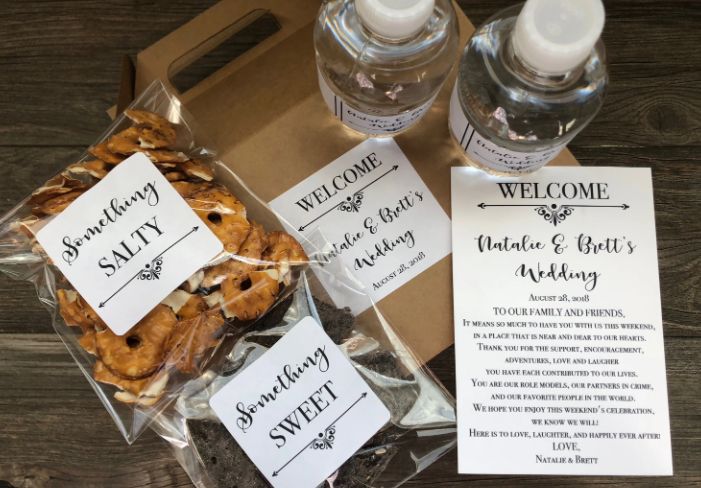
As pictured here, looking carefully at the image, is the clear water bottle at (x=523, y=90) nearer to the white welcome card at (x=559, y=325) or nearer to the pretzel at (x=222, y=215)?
the white welcome card at (x=559, y=325)

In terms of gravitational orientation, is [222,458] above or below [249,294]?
below

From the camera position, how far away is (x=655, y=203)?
25.3 inches

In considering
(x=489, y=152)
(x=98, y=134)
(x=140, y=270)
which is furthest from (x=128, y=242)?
(x=489, y=152)

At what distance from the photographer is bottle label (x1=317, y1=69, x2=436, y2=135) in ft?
1.84

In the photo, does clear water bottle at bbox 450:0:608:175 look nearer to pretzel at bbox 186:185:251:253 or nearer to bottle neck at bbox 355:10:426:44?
bottle neck at bbox 355:10:426:44

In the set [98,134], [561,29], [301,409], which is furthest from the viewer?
[98,134]

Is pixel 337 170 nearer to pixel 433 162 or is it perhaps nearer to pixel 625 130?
pixel 433 162

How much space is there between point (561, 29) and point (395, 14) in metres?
0.12

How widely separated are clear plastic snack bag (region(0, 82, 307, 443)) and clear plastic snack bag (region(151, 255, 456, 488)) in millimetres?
17

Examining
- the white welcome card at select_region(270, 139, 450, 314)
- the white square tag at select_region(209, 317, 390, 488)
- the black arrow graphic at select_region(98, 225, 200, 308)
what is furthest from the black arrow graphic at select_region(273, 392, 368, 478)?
the black arrow graphic at select_region(98, 225, 200, 308)

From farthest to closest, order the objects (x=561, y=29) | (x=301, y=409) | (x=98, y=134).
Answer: (x=98, y=134) → (x=301, y=409) → (x=561, y=29)

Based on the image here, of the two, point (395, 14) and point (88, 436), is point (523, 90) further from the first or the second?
point (88, 436)

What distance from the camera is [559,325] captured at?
1.98 ft

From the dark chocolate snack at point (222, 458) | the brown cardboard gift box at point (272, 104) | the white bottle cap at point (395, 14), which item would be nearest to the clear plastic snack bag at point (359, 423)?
the dark chocolate snack at point (222, 458)
